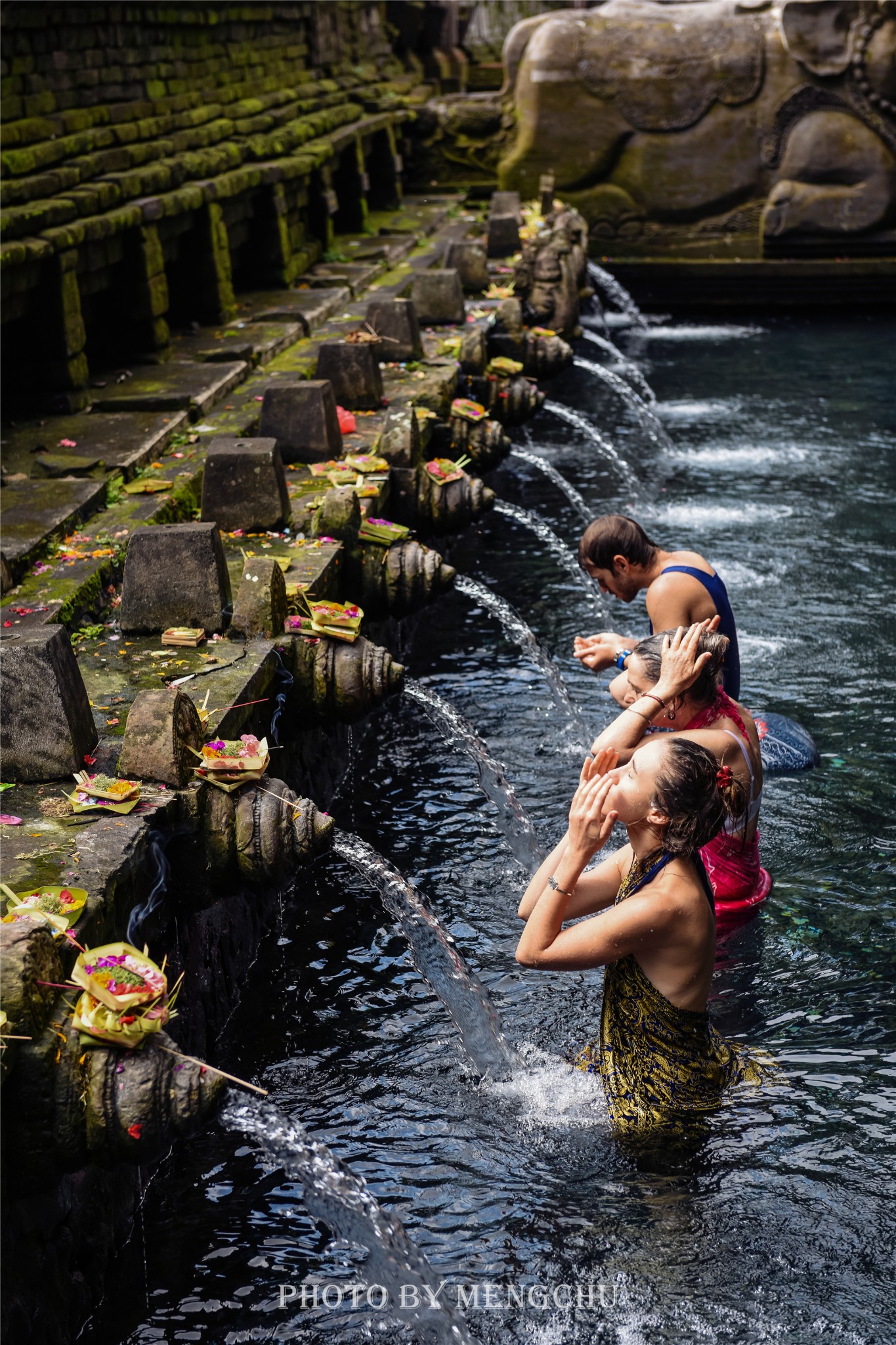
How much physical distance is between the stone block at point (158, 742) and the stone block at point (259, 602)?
1209 millimetres

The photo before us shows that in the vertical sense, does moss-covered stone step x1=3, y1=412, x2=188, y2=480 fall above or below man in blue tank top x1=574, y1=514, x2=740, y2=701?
below

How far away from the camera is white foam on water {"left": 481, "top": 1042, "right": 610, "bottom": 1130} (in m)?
4.19

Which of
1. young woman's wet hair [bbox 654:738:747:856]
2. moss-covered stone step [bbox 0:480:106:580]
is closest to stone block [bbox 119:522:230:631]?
moss-covered stone step [bbox 0:480:106:580]

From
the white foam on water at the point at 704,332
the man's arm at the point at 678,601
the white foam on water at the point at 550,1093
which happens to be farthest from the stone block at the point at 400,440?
the white foam on water at the point at 704,332

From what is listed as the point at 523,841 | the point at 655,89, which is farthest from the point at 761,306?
the point at 523,841

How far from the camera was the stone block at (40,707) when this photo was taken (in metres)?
4.19

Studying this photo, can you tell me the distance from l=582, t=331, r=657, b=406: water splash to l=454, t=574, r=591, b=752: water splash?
20.5 ft

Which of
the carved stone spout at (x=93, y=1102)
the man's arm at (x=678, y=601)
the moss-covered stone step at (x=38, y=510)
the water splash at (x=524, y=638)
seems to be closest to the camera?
the carved stone spout at (x=93, y=1102)

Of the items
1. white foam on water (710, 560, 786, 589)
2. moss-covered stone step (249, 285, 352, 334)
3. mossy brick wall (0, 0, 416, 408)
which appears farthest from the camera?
moss-covered stone step (249, 285, 352, 334)

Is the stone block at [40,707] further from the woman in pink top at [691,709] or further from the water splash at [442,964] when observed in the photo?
the woman in pink top at [691,709]

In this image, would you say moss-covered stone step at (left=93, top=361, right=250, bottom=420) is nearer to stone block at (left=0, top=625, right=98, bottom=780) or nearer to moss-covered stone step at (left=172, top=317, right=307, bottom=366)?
moss-covered stone step at (left=172, top=317, right=307, bottom=366)

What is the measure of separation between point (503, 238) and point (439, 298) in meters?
3.80

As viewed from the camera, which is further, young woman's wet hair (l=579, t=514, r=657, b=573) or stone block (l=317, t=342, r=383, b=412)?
stone block (l=317, t=342, r=383, b=412)

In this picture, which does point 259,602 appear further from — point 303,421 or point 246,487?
point 303,421
